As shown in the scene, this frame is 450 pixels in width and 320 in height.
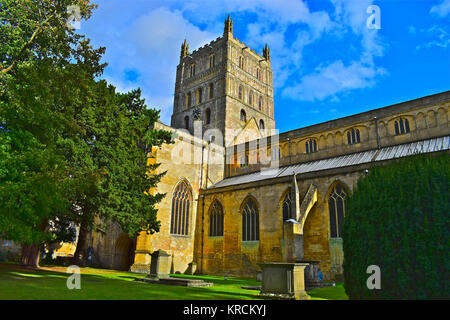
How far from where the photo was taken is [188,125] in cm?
4369

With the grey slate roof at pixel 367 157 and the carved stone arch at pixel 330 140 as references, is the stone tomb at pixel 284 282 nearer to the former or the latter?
the grey slate roof at pixel 367 157

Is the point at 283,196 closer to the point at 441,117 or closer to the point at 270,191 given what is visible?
the point at 270,191

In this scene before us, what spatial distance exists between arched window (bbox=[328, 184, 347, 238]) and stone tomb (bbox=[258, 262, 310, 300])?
→ 10508 millimetres

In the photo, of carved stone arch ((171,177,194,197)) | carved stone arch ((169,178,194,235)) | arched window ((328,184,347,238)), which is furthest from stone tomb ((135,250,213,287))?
carved stone arch ((171,177,194,197))

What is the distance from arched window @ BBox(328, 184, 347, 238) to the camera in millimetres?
19562

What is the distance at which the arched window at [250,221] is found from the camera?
77.5 ft

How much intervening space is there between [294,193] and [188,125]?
26519 mm

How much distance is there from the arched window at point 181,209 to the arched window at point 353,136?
1458 centimetres

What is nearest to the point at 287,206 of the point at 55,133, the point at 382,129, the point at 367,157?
the point at 367,157

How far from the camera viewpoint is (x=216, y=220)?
26484 mm

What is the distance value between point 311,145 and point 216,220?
10907 mm

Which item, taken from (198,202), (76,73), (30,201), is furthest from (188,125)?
(30,201)
